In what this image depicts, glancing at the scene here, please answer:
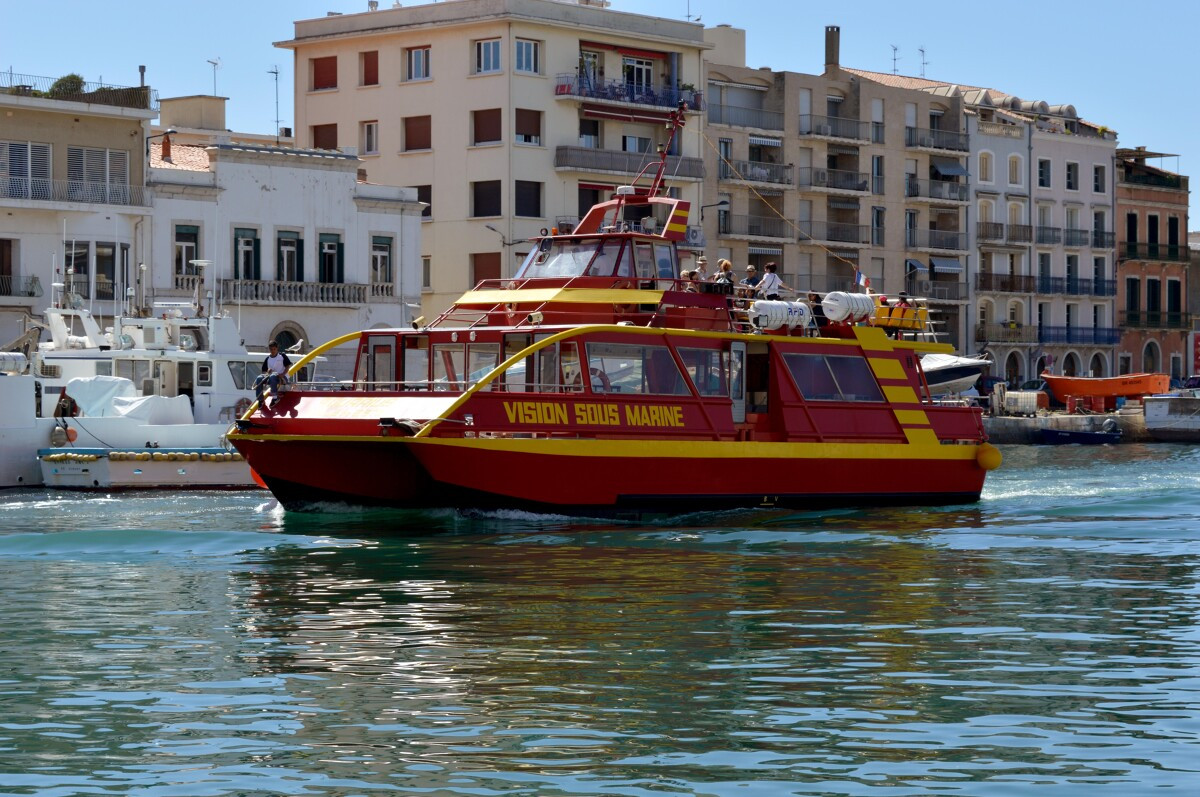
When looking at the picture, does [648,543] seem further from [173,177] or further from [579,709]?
[173,177]

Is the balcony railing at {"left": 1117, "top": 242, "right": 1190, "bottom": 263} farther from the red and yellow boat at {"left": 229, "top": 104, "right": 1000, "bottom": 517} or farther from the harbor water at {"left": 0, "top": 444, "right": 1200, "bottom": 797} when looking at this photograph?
the harbor water at {"left": 0, "top": 444, "right": 1200, "bottom": 797}

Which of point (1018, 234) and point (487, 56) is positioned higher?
point (487, 56)

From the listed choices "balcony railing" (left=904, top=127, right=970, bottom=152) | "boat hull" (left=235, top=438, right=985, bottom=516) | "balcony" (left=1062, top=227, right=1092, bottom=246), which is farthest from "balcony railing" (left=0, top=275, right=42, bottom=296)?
"balcony" (left=1062, top=227, right=1092, bottom=246)

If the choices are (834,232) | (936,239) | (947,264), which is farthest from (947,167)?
(834,232)

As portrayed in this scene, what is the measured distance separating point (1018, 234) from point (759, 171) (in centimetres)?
1818

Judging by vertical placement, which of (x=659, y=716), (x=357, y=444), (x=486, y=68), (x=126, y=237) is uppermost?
(x=486, y=68)

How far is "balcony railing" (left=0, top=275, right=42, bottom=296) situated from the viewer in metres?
47.9

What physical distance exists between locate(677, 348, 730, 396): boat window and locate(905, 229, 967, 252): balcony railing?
55.6 metres

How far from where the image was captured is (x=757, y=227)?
240 feet

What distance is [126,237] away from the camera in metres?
50.2

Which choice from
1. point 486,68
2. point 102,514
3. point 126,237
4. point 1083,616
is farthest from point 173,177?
point 1083,616

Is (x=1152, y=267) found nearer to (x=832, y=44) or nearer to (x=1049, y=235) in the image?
(x=1049, y=235)

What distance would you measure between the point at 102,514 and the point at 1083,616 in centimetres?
1515

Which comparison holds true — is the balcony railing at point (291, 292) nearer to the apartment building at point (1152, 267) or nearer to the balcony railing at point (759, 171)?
the balcony railing at point (759, 171)
